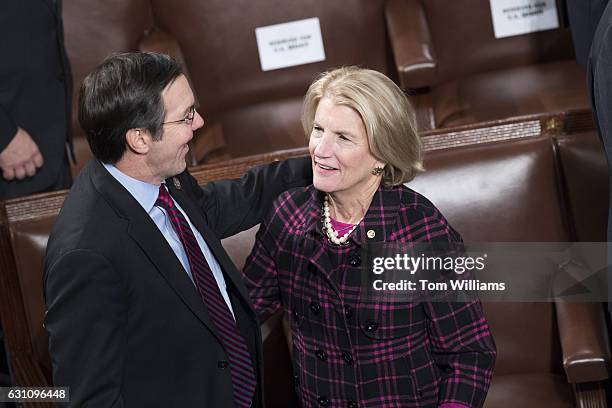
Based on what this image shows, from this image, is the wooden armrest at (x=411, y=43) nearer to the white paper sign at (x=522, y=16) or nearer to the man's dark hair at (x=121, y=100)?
the white paper sign at (x=522, y=16)

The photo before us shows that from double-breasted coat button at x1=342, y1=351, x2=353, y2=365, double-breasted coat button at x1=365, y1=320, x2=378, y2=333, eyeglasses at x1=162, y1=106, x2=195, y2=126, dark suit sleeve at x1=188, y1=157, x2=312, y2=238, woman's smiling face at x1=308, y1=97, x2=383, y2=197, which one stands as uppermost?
eyeglasses at x1=162, y1=106, x2=195, y2=126

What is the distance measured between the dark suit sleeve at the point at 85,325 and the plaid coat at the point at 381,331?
398 mm

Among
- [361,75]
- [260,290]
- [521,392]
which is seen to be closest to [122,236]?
[260,290]

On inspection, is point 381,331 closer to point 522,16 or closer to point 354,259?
point 354,259

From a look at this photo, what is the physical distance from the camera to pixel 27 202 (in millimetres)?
1990

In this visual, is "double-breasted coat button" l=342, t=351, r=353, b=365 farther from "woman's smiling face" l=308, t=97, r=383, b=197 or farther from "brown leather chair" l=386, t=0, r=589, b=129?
"brown leather chair" l=386, t=0, r=589, b=129

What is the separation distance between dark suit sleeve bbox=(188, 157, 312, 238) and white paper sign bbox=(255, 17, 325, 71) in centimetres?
110

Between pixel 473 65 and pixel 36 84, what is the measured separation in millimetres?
1436

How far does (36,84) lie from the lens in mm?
2477

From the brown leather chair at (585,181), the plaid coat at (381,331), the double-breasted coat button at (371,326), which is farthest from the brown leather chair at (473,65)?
the double-breasted coat button at (371,326)

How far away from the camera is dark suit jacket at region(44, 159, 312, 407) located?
55.9 inches

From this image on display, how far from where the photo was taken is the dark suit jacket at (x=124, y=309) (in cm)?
142

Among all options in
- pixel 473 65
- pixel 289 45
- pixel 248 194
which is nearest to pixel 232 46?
pixel 289 45

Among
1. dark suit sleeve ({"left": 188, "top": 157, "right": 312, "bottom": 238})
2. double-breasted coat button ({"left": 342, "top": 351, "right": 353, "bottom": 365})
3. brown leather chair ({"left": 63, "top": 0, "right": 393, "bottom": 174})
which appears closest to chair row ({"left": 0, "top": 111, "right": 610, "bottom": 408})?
dark suit sleeve ({"left": 188, "top": 157, "right": 312, "bottom": 238})
